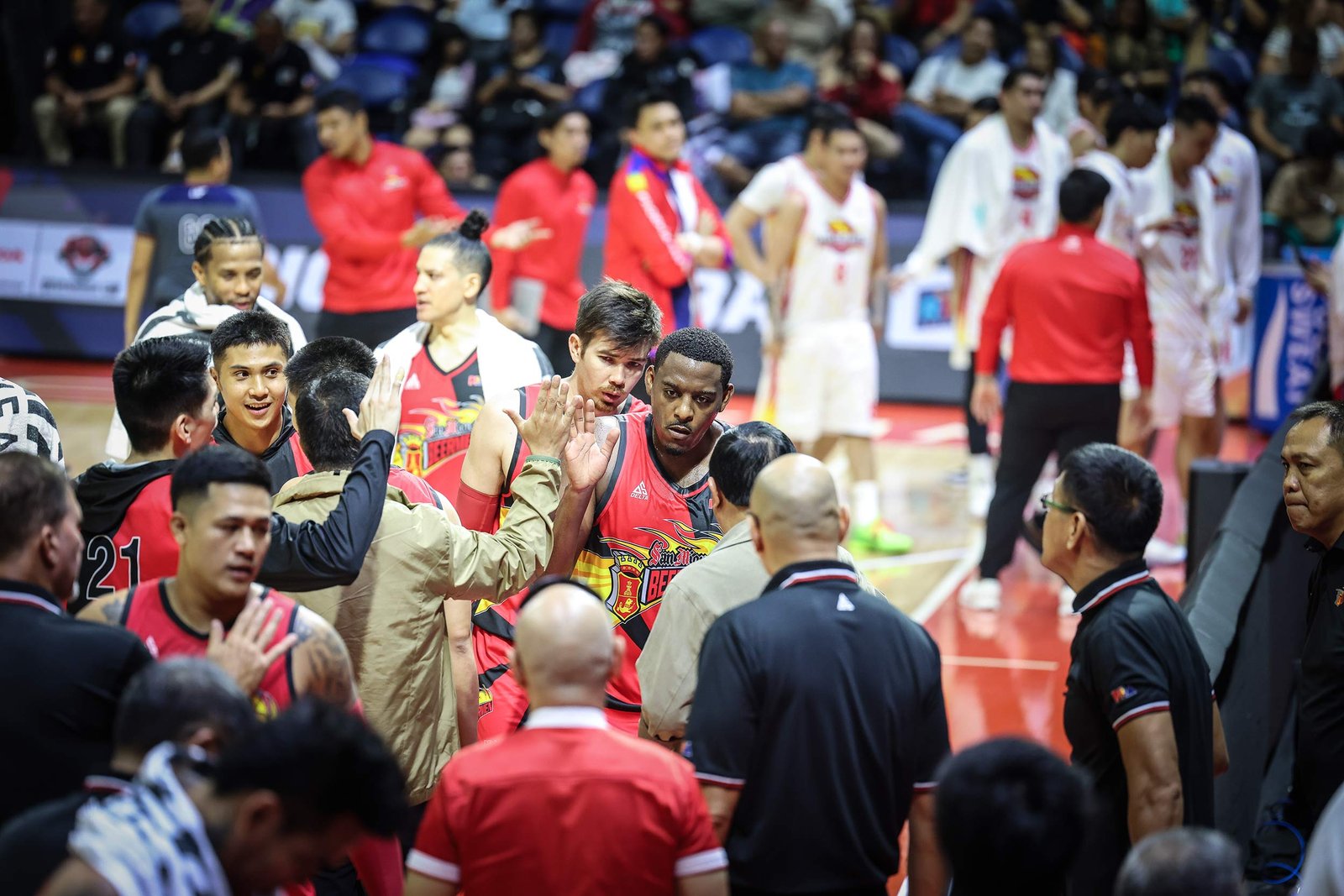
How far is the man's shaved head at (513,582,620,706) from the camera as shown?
9.85 ft

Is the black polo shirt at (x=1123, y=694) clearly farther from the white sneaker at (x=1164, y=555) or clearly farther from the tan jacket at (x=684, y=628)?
the white sneaker at (x=1164, y=555)

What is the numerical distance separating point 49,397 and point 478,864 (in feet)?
37.4

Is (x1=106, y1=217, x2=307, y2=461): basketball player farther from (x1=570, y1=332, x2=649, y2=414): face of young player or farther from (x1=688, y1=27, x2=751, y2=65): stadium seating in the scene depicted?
(x1=688, y1=27, x2=751, y2=65): stadium seating

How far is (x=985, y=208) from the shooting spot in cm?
1036

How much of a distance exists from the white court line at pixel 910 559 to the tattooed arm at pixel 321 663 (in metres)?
6.12

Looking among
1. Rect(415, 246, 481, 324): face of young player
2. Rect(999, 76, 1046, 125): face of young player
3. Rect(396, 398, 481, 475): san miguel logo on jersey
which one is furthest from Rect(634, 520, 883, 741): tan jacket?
Rect(999, 76, 1046, 125): face of young player

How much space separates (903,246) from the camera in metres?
13.7

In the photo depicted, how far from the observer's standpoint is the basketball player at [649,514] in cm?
453

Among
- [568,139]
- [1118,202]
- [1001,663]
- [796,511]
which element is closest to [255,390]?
[796,511]

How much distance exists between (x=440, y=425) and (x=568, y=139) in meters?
4.26

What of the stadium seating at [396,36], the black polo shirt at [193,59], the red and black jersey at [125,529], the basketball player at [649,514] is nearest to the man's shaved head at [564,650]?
the red and black jersey at [125,529]

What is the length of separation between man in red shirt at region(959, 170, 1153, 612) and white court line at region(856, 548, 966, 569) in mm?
926

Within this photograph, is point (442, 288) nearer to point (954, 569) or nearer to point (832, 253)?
point (832, 253)

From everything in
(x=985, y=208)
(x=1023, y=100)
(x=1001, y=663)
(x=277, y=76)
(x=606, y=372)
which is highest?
(x=277, y=76)
